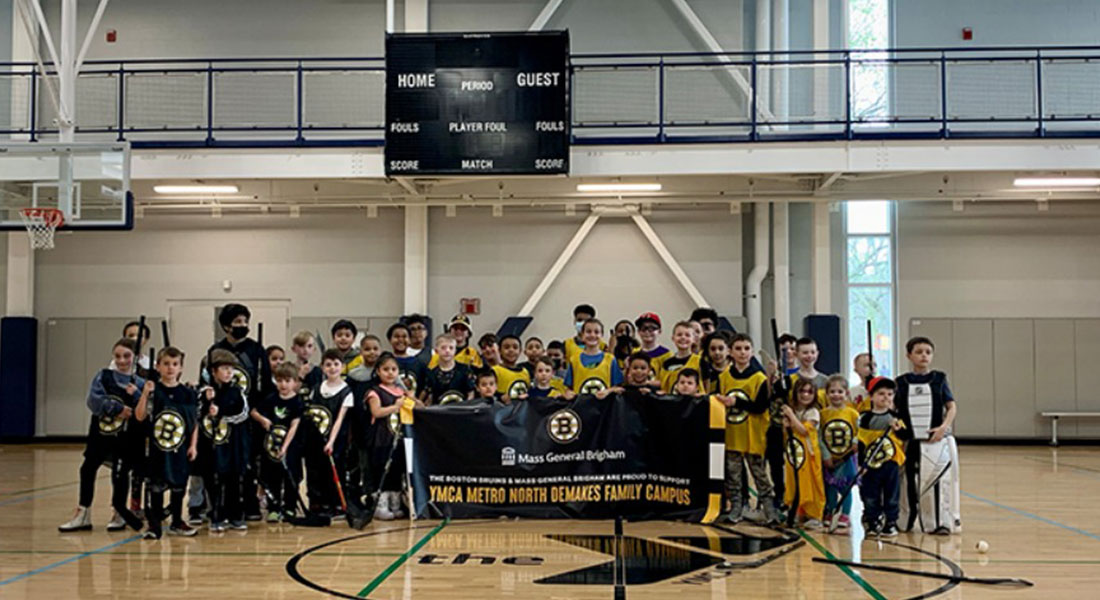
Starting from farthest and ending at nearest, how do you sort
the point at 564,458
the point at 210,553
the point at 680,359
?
the point at 680,359 → the point at 564,458 → the point at 210,553

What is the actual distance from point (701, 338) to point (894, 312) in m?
9.91

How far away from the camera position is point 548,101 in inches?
553

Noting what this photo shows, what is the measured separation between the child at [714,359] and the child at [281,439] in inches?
144

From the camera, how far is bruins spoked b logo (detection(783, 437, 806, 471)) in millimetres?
8352

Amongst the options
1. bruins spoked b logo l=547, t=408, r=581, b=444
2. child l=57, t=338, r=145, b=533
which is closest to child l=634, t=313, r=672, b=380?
bruins spoked b logo l=547, t=408, r=581, b=444

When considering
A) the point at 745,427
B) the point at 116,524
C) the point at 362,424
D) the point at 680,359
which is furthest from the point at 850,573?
the point at 116,524

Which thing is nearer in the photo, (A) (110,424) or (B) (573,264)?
(A) (110,424)

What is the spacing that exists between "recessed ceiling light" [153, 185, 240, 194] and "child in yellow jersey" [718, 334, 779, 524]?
10.9 meters

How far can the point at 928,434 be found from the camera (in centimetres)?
828

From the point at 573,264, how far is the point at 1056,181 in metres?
8.23

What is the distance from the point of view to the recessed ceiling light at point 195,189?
16.4 meters

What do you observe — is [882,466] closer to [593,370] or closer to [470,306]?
[593,370]

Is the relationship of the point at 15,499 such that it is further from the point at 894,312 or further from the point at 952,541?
the point at 894,312

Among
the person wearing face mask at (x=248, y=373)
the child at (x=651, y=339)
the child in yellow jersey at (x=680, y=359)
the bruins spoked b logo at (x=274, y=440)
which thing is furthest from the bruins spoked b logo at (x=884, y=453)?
the person wearing face mask at (x=248, y=373)
